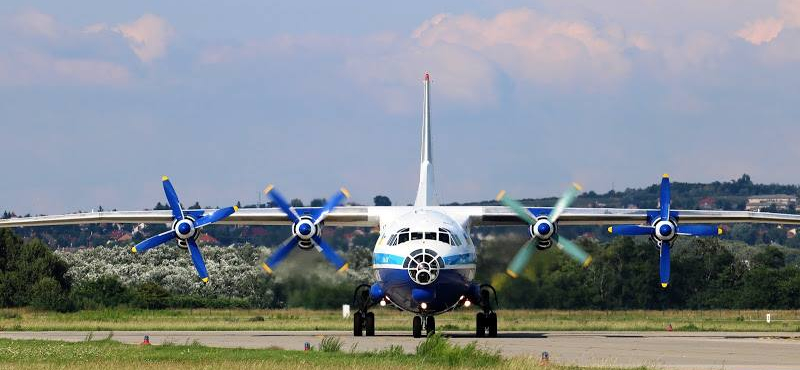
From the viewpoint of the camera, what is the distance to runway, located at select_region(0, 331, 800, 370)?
91.7 ft

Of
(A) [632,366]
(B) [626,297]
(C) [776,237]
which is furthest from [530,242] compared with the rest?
(C) [776,237]

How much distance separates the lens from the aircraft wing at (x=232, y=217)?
1702 inches

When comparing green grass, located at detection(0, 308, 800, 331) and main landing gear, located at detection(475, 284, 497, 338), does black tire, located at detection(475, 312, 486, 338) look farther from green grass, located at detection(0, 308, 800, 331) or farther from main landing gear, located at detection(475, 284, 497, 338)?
green grass, located at detection(0, 308, 800, 331)

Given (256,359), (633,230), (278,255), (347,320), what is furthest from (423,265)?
(347,320)

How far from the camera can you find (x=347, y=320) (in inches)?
2019

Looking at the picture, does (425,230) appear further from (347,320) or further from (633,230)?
(347,320)

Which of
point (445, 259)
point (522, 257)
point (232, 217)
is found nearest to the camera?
point (445, 259)

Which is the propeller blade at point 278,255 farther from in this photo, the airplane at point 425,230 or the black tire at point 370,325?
the black tire at point 370,325

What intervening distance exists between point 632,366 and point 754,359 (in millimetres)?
3580

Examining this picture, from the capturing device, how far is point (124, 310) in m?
57.7

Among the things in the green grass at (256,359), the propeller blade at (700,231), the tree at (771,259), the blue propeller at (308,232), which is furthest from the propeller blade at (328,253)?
the tree at (771,259)

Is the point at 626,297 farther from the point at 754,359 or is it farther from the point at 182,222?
the point at 754,359

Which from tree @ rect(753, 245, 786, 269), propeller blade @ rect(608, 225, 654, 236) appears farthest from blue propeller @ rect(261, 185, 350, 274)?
tree @ rect(753, 245, 786, 269)

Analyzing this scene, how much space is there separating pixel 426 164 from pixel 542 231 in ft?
23.8
